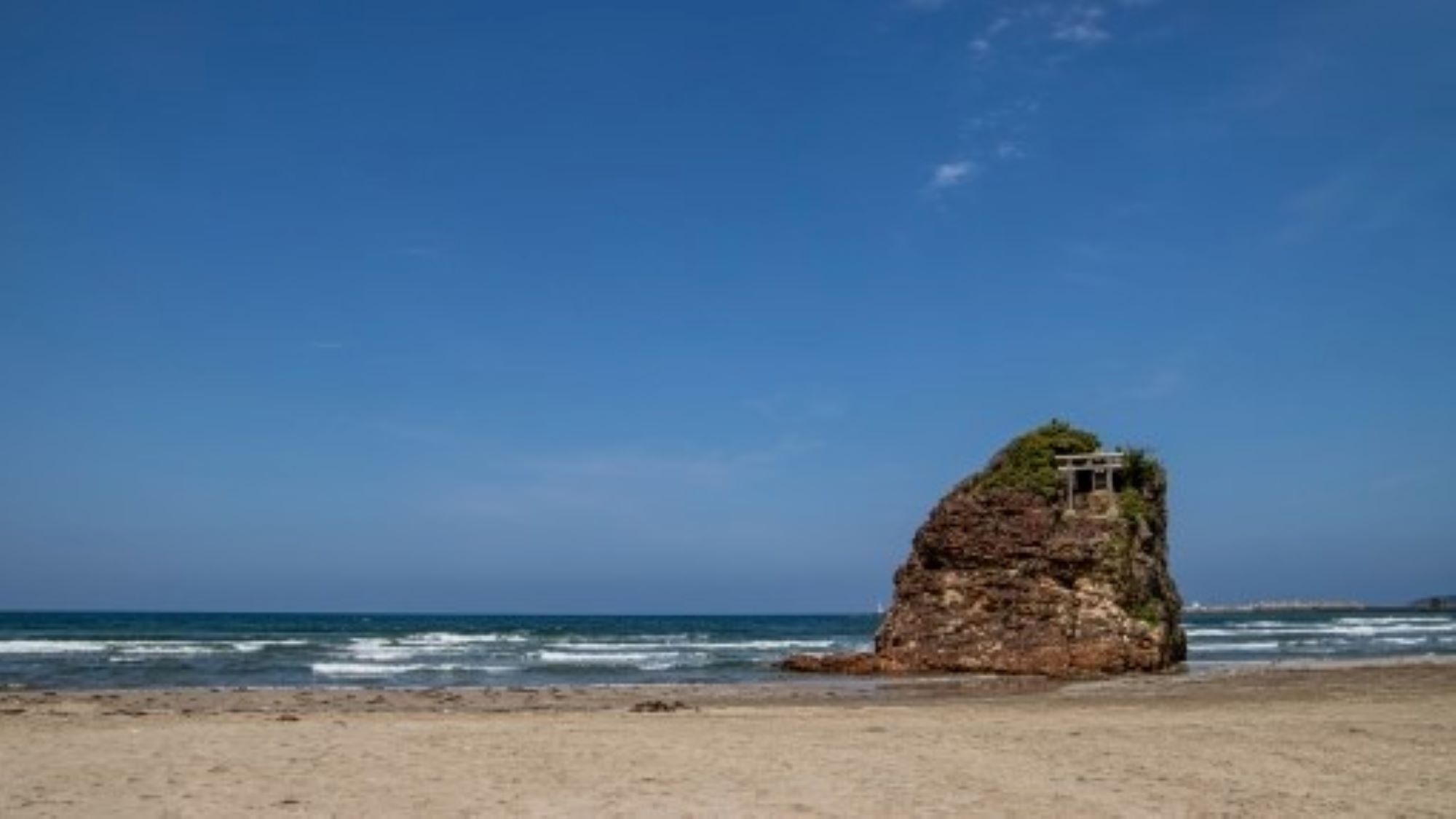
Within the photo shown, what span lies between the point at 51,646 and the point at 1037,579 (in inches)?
1910

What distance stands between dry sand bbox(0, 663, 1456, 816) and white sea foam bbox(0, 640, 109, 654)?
3471 cm

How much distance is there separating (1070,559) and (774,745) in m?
21.1

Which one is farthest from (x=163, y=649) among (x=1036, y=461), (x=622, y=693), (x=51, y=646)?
(x=1036, y=461)

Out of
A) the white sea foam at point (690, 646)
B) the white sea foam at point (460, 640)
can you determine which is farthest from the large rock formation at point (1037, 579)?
the white sea foam at point (460, 640)

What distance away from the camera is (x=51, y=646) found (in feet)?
195

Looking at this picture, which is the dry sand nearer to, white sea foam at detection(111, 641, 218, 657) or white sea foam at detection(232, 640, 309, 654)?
white sea foam at detection(111, 641, 218, 657)

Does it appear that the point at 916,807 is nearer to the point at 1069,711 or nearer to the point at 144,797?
the point at 144,797

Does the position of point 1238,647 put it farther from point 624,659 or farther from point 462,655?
point 462,655

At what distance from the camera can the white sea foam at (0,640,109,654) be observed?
5367 centimetres

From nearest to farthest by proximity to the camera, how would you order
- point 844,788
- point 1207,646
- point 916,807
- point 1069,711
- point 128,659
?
1. point 916,807
2. point 844,788
3. point 1069,711
4. point 128,659
5. point 1207,646

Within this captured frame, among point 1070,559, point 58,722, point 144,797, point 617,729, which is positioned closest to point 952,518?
point 1070,559

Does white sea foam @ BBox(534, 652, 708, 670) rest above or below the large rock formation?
below

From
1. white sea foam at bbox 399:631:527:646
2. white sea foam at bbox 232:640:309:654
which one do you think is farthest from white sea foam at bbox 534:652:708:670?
white sea foam at bbox 232:640:309:654

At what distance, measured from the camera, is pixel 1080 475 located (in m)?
37.7
